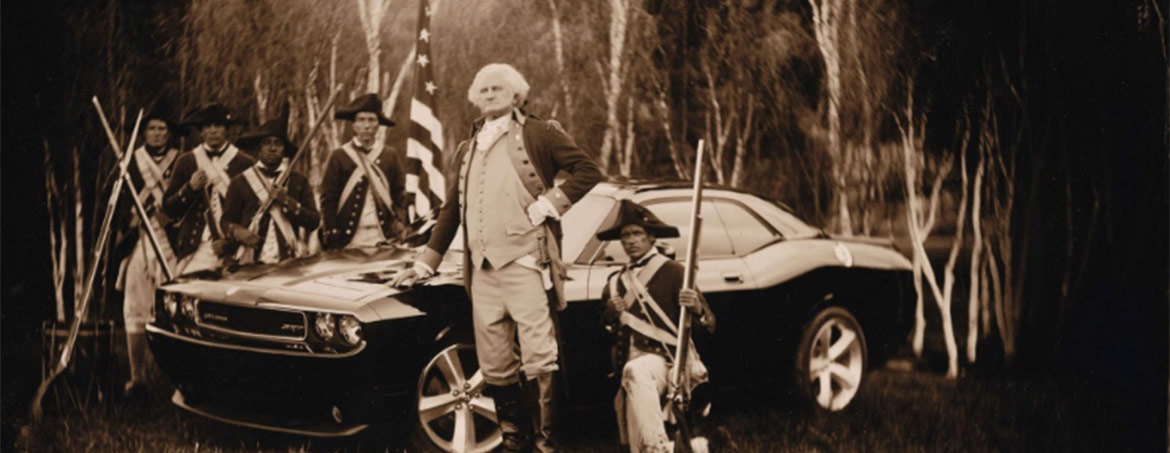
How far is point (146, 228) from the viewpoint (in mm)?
6117

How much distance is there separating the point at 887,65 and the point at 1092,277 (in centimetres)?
164

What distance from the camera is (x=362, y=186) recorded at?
19.5 ft

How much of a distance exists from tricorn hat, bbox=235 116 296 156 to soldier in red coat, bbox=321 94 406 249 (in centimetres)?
25

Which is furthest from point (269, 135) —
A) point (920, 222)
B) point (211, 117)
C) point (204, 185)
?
point (920, 222)

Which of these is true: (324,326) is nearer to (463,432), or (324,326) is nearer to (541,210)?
(463,432)

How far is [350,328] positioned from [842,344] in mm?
2550

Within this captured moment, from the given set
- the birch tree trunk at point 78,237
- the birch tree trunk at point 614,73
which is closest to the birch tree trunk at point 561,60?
the birch tree trunk at point 614,73

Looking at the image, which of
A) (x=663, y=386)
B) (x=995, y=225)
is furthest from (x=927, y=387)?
(x=663, y=386)

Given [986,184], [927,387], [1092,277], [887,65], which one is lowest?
[927,387]

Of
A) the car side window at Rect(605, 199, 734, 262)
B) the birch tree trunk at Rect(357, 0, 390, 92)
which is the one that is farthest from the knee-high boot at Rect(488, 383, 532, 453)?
the birch tree trunk at Rect(357, 0, 390, 92)

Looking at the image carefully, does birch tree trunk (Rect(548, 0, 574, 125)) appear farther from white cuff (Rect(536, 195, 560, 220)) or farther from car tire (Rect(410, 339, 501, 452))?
car tire (Rect(410, 339, 501, 452))

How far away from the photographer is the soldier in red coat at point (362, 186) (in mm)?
5871

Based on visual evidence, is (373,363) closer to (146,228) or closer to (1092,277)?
(146,228)

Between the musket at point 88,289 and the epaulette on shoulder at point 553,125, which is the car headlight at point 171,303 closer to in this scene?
the musket at point 88,289
